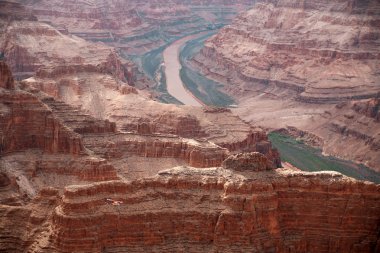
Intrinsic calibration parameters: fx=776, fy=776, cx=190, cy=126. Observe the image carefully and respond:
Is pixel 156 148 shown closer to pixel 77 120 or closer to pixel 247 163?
pixel 77 120

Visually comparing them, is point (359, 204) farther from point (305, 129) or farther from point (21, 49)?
point (21, 49)

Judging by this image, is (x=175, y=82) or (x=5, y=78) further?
(x=175, y=82)

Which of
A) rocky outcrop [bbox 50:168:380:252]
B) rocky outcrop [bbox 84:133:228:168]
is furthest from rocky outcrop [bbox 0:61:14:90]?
rocky outcrop [bbox 50:168:380:252]

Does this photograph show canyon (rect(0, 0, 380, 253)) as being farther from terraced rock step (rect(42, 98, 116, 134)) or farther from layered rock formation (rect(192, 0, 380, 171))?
layered rock formation (rect(192, 0, 380, 171))

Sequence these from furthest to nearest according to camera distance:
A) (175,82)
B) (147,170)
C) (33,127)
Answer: (175,82) < (147,170) < (33,127)

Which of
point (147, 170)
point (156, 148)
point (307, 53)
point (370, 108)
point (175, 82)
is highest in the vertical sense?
point (307, 53)

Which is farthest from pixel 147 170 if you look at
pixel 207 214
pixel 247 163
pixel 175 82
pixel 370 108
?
pixel 175 82

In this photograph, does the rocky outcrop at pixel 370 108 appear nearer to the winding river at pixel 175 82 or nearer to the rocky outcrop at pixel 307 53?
the rocky outcrop at pixel 307 53
